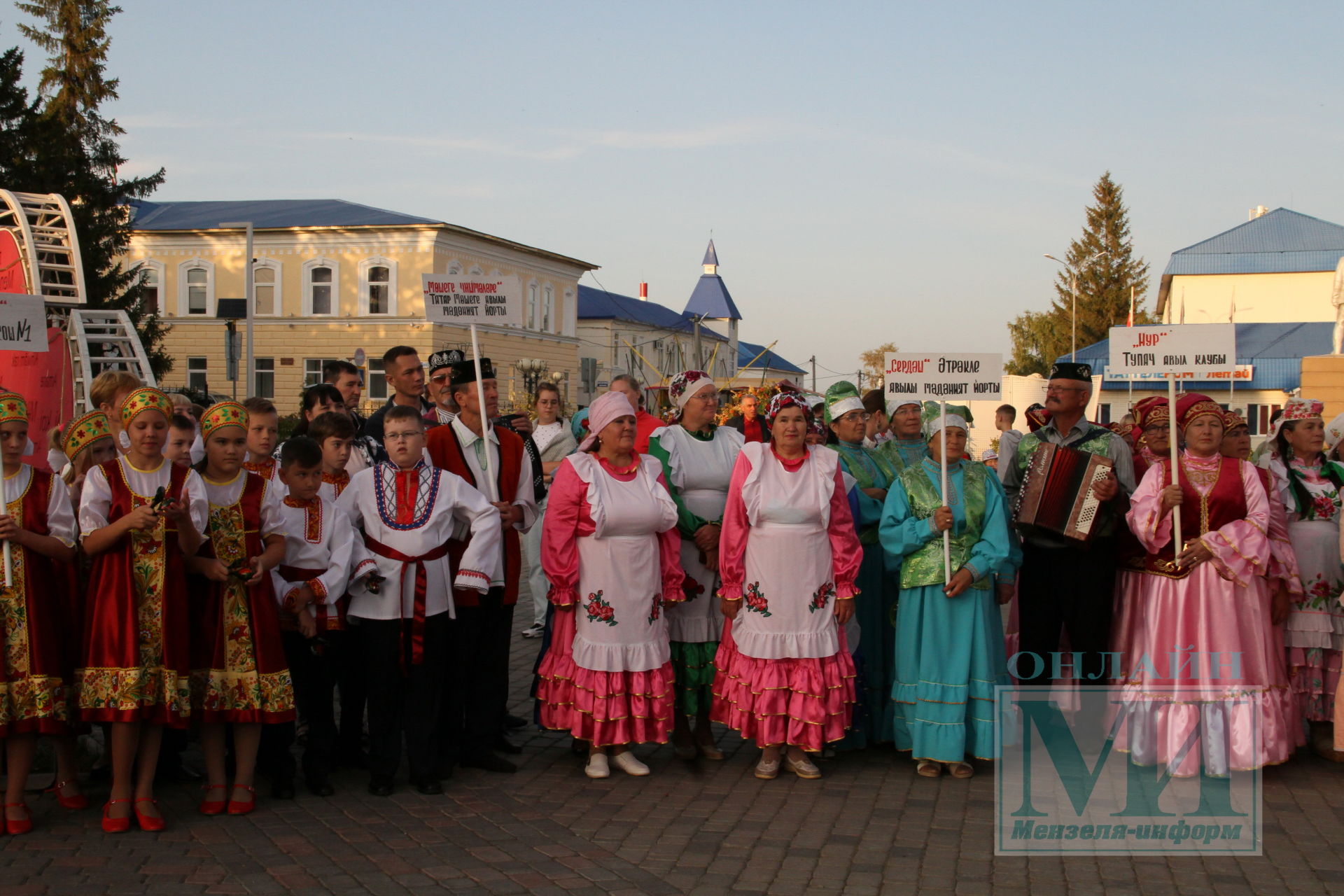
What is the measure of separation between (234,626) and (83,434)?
45.1 inches

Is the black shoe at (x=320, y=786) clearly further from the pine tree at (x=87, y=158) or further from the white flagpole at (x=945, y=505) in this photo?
the pine tree at (x=87, y=158)

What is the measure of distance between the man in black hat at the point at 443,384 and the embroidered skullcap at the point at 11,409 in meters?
2.26

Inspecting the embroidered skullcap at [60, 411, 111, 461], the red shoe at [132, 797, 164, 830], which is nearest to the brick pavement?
the red shoe at [132, 797, 164, 830]

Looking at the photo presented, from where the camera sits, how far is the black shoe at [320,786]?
19.6ft

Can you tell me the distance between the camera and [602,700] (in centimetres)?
626

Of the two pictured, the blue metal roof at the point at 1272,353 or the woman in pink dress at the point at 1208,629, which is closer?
the woman in pink dress at the point at 1208,629

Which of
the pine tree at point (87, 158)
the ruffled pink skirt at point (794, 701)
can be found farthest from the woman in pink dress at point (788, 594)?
the pine tree at point (87, 158)

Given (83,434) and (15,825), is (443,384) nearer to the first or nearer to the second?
(83,434)

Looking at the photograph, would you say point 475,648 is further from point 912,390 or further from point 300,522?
point 912,390

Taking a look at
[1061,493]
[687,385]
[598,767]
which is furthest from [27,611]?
[1061,493]

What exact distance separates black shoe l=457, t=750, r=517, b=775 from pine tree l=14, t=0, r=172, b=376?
25.7 m

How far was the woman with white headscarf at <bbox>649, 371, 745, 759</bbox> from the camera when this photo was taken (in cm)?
670

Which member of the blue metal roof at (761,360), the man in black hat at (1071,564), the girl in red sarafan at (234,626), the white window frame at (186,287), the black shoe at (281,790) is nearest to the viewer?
the girl in red sarafan at (234,626)

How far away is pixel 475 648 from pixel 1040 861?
9.84 ft
